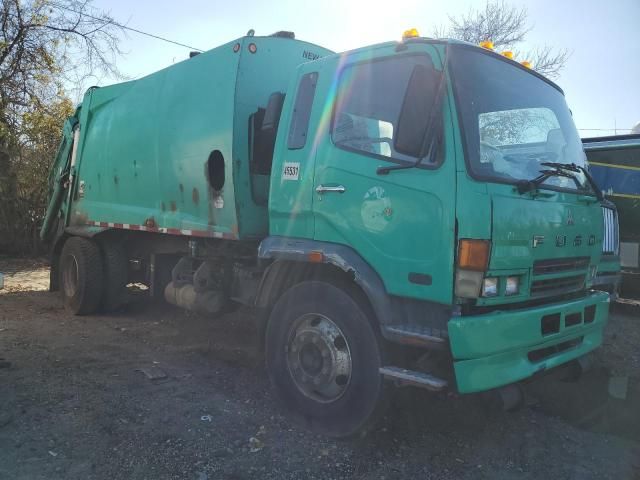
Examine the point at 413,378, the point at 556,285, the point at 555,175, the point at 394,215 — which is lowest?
the point at 413,378

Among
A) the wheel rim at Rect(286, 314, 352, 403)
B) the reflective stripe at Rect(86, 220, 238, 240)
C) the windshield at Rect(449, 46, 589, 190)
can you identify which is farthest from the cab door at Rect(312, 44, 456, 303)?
the reflective stripe at Rect(86, 220, 238, 240)

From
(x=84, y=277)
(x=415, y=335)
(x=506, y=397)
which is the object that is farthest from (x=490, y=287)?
(x=84, y=277)

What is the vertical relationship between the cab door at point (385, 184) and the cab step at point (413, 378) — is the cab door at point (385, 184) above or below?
above

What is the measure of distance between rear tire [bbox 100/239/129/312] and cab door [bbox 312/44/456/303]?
4212 millimetres

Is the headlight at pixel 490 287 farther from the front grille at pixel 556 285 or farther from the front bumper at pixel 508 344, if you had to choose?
the front grille at pixel 556 285

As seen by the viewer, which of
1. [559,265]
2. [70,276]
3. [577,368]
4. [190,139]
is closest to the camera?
[559,265]

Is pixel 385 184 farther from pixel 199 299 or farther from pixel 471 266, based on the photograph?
pixel 199 299

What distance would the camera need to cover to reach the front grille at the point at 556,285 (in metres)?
3.31

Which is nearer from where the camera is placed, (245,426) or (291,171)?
(245,426)

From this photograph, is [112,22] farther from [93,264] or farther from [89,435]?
[89,435]

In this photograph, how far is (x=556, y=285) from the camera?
349 cm

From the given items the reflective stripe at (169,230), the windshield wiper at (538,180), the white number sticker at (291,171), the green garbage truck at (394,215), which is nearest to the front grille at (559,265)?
the green garbage truck at (394,215)

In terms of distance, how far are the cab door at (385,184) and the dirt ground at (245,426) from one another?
114 centimetres

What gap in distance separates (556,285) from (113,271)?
18.4ft
